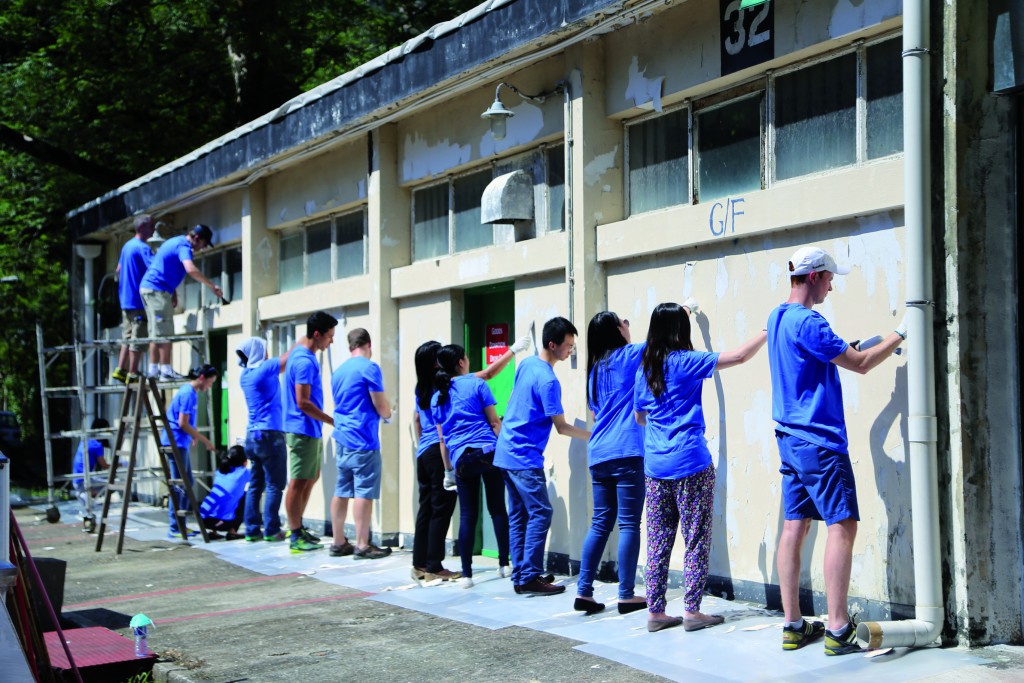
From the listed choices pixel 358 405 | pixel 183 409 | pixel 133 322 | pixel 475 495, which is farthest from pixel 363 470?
pixel 133 322

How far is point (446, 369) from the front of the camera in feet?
29.6

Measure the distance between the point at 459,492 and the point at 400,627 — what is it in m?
1.52

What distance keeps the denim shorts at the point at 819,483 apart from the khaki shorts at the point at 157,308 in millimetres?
9843

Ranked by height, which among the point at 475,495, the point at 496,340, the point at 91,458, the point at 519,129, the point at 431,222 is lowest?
the point at 91,458

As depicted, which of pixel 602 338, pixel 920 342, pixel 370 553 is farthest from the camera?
pixel 370 553

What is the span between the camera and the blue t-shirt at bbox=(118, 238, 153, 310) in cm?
1434

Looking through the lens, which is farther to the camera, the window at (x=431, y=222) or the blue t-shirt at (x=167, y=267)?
the blue t-shirt at (x=167, y=267)

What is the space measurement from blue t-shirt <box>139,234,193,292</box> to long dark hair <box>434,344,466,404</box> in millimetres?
5874

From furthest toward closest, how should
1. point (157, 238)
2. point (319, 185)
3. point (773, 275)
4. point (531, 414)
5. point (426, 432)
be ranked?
point (157, 238)
point (319, 185)
point (426, 432)
point (531, 414)
point (773, 275)

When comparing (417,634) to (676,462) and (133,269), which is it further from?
(133,269)

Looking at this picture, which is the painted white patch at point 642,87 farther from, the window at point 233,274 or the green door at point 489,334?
the window at point 233,274

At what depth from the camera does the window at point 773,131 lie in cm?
677

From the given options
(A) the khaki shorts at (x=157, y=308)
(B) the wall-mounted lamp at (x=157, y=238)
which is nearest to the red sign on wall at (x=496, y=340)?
(A) the khaki shorts at (x=157, y=308)

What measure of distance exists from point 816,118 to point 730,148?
31.4 inches
